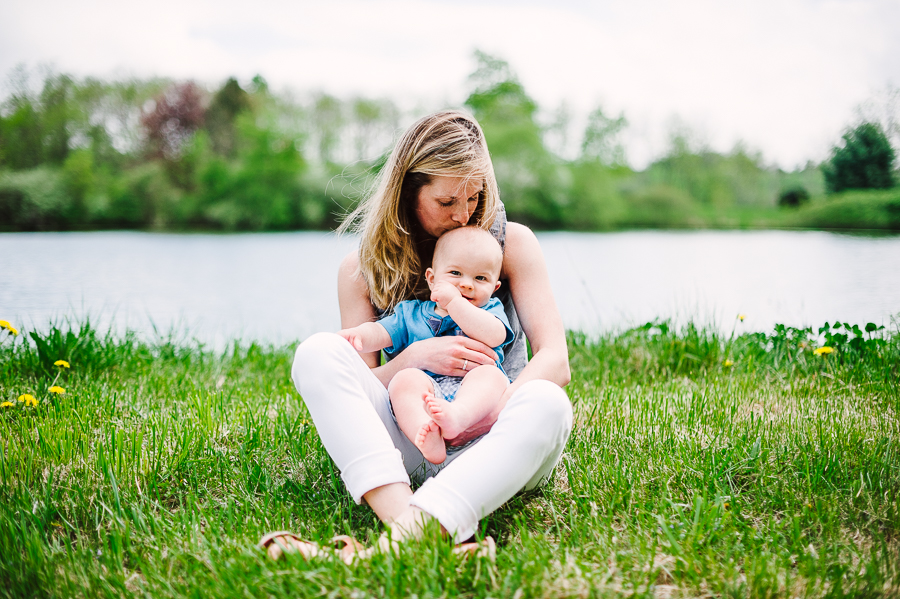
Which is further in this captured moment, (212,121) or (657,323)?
(212,121)

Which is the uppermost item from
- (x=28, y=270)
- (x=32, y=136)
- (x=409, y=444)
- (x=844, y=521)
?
(x=32, y=136)

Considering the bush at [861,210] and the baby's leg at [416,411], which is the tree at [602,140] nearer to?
the bush at [861,210]

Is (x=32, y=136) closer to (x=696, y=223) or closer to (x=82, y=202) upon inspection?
(x=82, y=202)

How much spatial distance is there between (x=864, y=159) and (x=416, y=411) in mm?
5734

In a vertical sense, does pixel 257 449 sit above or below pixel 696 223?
below

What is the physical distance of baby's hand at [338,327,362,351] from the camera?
1812 millimetres

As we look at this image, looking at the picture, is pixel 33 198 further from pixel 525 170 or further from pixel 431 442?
pixel 525 170

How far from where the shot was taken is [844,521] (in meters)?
1.59

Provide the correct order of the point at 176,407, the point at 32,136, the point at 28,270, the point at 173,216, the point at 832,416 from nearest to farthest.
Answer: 1. the point at 832,416
2. the point at 176,407
3. the point at 28,270
4. the point at 32,136
5. the point at 173,216

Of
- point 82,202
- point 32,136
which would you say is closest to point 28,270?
point 32,136

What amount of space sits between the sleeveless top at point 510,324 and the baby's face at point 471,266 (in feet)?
0.51

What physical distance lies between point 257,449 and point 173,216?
1414cm

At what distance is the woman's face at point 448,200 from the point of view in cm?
198

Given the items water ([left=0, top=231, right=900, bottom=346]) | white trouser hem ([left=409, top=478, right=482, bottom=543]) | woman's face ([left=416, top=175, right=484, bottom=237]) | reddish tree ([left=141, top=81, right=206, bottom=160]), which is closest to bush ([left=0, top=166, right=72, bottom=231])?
water ([left=0, top=231, right=900, bottom=346])
